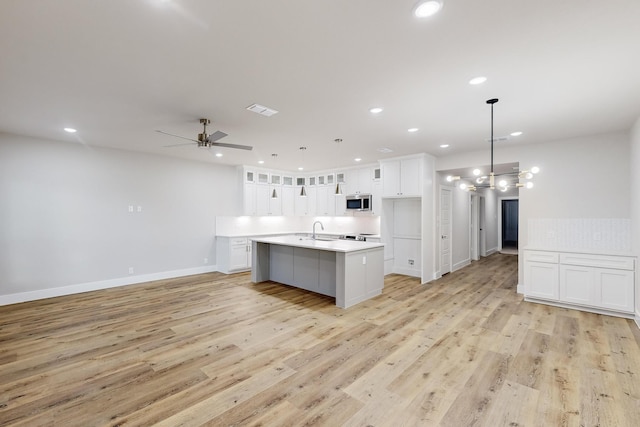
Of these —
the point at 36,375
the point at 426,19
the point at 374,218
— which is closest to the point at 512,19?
the point at 426,19

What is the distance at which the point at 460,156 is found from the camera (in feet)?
20.4

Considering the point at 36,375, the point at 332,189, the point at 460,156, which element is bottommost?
the point at 36,375

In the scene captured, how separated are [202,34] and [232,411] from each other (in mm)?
2849

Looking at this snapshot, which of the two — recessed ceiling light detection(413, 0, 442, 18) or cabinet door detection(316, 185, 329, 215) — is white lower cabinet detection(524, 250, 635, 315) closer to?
recessed ceiling light detection(413, 0, 442, 18)

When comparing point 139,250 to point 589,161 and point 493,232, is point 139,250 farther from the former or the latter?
point 493,232

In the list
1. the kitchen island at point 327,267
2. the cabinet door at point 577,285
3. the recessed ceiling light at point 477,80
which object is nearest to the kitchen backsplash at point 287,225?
the kitchen island at point 327,267

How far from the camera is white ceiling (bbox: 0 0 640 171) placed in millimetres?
1905

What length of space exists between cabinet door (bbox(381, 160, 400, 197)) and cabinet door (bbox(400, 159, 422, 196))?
0.33ft

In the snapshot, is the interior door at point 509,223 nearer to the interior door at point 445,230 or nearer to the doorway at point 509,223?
the doorway at point 509,223

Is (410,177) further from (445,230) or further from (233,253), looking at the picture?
(233,253)

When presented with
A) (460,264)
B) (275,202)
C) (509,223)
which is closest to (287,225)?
(275,202)

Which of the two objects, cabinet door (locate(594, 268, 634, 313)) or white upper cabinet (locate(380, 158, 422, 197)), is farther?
white upper cabinet (locate(380, 158, 422, 197))

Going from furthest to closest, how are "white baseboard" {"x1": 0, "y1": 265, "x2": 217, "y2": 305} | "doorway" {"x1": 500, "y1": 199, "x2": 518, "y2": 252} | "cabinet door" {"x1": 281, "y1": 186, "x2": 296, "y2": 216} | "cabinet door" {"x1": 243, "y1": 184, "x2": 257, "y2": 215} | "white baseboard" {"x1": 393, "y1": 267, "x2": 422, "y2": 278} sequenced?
"doorway" {"x1": 500, "y1": 199, "x2": 518, "y2": 252} → "cabinet door" {"x1": 281, "y1": 186, "x2": 296, "y2": 216} → "cabinet door" {"x1": 243, "y1": 184, "x2": 257, "y2": 215} → "white baseboard" {"x1": 393, "y1": 267, "x2": 422, "y2": 278} → "white baseboard" {"x1": 0, "y1": 265, "x2": 217, "y2": 305}

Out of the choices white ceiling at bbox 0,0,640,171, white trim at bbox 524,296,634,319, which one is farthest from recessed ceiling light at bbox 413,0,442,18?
white trim at bbox 524,296,634,319
